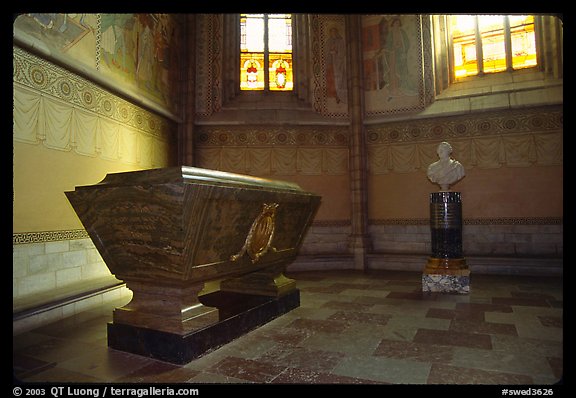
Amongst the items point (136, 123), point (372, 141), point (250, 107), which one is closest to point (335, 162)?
point (372, 141)

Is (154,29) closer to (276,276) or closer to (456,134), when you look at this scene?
(276,276)

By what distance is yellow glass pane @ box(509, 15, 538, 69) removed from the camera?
630 cm

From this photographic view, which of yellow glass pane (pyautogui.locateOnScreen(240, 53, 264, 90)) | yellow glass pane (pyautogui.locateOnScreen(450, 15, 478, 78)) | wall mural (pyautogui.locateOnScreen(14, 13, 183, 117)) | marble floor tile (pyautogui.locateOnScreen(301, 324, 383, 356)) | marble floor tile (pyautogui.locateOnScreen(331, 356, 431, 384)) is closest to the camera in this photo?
marble floor tile (pyautogui.locateOnScreen(331, 356, 431, 384))

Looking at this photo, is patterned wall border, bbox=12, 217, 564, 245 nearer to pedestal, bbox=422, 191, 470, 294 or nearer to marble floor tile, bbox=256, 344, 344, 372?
pedestal, bbox=422, 191, 470, 294

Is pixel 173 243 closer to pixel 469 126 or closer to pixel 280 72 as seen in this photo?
pixel 280 72

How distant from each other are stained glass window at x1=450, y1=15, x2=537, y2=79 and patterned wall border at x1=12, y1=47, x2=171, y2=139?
575cm

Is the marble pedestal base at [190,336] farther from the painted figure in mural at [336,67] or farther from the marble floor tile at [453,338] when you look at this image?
the painted figure in mural at [336,67]

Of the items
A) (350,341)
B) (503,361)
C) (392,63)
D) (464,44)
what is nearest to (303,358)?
(350,341)

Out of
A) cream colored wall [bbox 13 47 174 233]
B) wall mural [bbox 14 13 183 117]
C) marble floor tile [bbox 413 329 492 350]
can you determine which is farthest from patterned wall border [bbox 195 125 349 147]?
marble floor tile [bbox 413 329 492 350]

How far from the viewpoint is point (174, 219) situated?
2289 mm

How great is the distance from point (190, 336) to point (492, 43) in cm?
711
